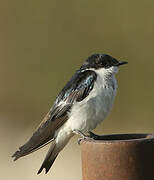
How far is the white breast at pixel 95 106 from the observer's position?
315 cm

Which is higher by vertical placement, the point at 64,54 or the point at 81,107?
the point at 64,54

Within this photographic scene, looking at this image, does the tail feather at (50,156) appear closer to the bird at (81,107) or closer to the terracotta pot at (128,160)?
the bird at (81,107)

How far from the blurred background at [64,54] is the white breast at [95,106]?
213cm

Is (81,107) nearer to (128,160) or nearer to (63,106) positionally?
(63,106)

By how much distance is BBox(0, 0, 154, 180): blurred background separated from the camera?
5477 mm

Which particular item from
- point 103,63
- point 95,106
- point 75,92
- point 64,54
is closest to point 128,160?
point 95,106

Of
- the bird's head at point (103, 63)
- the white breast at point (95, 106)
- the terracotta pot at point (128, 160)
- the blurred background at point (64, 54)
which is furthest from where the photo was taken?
the blurred background at point (64, 54)

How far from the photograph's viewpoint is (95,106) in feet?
10.3

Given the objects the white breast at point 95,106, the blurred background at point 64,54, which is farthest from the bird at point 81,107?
the blurred background at point 64,54

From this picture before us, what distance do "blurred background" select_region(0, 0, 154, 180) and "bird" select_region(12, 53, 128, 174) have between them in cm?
204

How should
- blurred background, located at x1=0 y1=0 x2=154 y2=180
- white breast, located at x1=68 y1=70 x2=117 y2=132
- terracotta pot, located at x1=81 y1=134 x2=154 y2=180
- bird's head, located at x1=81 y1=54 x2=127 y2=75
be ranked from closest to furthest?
1. terracotta pot, located at x1=81 y1=134 x2=154 y2=180
2. white breast, located at x1=68 y1=70 x2=117 y2=132
3. bird's head, located at x1=81 y1=54 x2=127 y2=75
4. blurred background, located at x1=0 y1=0 x2=154 y2=180

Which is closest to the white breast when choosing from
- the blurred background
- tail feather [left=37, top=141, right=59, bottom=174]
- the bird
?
the bird

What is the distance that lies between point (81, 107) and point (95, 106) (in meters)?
0.08

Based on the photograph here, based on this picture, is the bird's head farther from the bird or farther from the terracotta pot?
the terracotta pot
